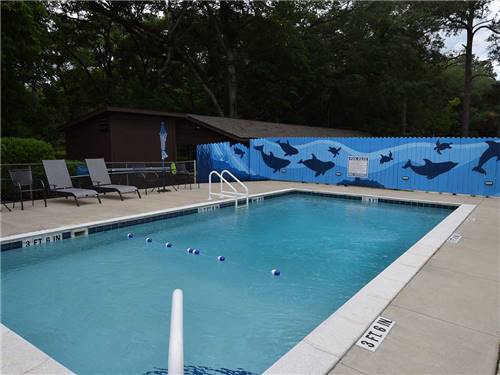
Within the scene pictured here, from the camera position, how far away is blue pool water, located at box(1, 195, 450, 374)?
129 inches

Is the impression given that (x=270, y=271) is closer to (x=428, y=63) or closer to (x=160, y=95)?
(x=160, y=95)

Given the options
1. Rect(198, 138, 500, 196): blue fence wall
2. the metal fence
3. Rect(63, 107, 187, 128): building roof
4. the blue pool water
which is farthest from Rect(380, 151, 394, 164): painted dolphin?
Rect(63, 107, 187, 128): building roof

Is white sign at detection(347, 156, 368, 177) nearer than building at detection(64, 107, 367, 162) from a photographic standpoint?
Yes

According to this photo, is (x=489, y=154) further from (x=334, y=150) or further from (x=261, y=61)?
(x=261, y=61)

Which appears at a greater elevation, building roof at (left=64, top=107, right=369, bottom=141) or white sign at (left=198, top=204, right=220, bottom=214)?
building roof at (left=64, top=107, right=369, bottom=141)

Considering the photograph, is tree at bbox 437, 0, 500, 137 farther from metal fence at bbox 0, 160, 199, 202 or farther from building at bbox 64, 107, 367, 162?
metal fence at bbox 0, 160, 199, 202

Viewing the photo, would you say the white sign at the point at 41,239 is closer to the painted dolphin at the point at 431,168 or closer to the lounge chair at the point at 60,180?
the lounge chair at the point at 60,180

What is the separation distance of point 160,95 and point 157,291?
2889cm

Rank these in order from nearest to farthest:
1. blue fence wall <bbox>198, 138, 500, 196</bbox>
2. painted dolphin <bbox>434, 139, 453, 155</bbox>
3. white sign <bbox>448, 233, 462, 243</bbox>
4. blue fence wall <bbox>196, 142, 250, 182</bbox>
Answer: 1. white sign <bbox>448, 233, 462, 243</bbox>
2. blue fence wall <bbox>198, 138, 500, 196</bbox>
3. painted dolphin <bbox>434, 139, 453, 155</bbox>
4. blue fence wall <bbox>196, 142, 250, 182</bbox>

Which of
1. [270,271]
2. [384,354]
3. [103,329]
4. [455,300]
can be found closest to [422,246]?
Answer: [455,300]

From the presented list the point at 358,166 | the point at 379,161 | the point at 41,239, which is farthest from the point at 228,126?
the point at 41,239

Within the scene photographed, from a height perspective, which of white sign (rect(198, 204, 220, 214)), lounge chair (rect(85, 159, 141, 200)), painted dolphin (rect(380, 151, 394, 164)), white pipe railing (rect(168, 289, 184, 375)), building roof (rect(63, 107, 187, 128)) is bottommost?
white sign (rect(198, 204, 220, 214))

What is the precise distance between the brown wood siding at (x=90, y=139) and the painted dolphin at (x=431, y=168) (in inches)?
552

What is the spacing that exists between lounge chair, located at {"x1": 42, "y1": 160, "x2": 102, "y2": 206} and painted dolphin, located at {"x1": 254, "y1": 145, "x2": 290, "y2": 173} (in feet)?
28.6
